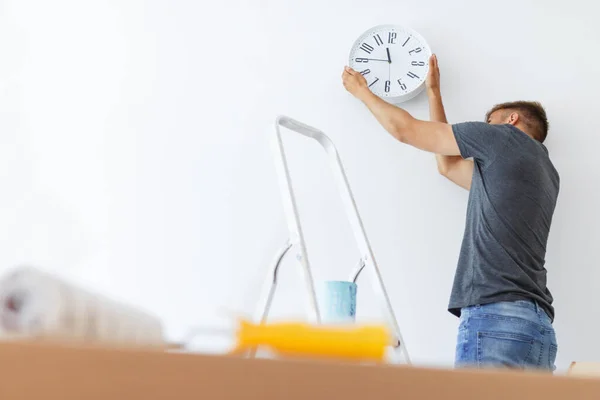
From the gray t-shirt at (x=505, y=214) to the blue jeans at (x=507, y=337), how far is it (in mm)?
51

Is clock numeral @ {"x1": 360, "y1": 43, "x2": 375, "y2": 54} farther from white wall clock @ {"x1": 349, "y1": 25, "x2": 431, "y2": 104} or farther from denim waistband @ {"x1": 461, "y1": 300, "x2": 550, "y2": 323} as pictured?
denim waistband @ {"x1": 461, "y1": 300, "x2": 550, "y2": 323}

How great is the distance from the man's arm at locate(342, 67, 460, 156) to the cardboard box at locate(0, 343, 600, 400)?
141 cm

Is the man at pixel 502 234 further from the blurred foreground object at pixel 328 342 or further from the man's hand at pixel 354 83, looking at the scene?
the blurred foreground object at pixel 328 342

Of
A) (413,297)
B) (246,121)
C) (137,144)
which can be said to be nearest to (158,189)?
(137,144)

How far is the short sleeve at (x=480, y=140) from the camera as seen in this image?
1.88m

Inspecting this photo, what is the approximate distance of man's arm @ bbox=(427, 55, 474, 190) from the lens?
2.13 m

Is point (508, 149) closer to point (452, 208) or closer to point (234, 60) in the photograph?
point (452, 208)

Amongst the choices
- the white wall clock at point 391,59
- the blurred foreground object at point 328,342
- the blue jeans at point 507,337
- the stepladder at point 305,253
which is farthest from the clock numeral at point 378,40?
the blurred foreground object at point 328,342

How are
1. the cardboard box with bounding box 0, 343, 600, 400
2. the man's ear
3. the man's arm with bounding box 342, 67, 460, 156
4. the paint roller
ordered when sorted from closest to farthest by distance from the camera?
1. the cardboard box with bounding box 0, 343, 600, 400
2. the paint roller
3. the man's arm with bounding box 342, 67, 460, 156
4. the man's ear

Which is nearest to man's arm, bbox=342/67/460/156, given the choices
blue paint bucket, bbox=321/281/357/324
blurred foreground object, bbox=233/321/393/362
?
blue paint bucket, bbox=321/281/357/324

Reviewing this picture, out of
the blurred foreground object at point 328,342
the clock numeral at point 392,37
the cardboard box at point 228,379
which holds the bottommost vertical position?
the cardboard box at point 228,379

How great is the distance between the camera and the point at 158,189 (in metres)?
2.33

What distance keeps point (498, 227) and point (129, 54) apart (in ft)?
4.44

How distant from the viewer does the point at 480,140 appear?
6.19ft
